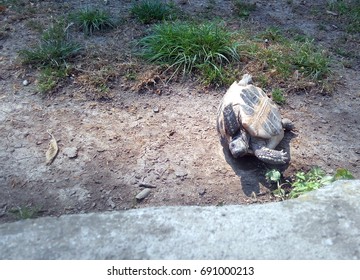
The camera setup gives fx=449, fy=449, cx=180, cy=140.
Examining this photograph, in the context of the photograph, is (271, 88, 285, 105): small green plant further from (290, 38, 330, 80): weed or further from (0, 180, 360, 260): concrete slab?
(0, 180, 360, 260): concrete slab

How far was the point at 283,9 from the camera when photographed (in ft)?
18.8

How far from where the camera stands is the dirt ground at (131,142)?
3225 mm

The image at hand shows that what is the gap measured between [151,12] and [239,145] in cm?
254

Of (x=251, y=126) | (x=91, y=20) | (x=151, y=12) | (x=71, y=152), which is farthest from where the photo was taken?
(x=151, y=12)

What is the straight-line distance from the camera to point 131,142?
12.1 feet

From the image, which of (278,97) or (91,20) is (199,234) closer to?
(278,97)

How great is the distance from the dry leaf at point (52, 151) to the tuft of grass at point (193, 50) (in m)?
1.39

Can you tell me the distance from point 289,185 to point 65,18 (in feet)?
10.8

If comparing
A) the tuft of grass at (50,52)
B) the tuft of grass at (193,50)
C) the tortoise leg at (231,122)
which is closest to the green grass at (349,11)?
the tuft of grass at (193,50)

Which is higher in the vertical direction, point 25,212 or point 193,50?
point 193,50

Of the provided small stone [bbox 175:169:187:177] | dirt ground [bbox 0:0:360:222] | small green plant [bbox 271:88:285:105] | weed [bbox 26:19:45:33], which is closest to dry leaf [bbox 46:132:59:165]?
dirt ground [bbox 0:0:360:222]

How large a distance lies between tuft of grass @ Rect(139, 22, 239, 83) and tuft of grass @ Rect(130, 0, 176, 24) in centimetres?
65

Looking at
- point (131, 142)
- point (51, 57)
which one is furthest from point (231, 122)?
point (51, 57)

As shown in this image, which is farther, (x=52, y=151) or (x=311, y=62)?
(x=311, y=62)
